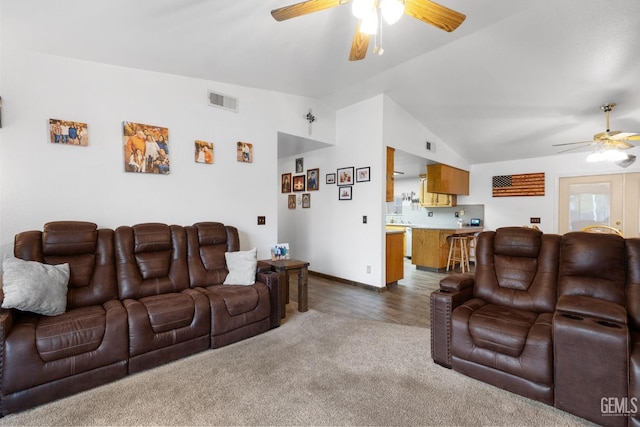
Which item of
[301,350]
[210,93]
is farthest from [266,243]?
[210,93]

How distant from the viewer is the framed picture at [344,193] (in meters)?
4.75

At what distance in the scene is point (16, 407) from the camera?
5.61ft

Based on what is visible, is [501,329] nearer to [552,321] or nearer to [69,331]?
[552,321]

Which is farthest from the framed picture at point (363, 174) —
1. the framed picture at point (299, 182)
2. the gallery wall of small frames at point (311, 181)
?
the framed picture at point (299, 182)

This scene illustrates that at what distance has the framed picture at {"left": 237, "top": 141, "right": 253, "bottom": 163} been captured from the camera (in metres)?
3.78

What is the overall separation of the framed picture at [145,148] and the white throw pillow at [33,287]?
1.25 m

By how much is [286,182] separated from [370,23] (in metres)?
4.48

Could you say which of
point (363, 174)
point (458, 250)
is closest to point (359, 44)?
point (363, 174)

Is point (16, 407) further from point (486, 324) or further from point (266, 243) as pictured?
point (486, 324)

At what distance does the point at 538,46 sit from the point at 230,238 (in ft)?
13.3

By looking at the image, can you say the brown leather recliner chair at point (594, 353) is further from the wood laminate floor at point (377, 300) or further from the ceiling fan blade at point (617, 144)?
the ceiling fan blade at point (617, 144)

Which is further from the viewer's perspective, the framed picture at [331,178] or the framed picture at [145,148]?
the framed picture at [331,178]

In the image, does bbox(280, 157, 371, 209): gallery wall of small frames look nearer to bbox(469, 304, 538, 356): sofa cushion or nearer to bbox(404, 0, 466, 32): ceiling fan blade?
bbox(404, 0, 466, 32): ceiling fan blade

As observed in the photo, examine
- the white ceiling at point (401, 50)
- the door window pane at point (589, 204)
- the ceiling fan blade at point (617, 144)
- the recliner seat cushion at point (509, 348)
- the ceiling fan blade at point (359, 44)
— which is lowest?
the recliner seat cushion at point (509, 348)
